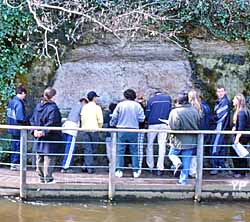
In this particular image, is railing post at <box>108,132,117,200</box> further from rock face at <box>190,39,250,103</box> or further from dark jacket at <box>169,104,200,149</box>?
rock face at <box>190,39,250,103</box>

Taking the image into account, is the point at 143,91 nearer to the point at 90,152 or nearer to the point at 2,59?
the point at 90,152

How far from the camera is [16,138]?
1159 centimetres

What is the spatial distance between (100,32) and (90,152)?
272 centimetres

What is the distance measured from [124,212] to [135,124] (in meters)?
2.18

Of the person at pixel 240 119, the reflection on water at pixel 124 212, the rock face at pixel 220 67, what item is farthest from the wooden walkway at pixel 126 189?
the rock face at pixel 220 67

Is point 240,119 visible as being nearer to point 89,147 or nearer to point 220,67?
point 220,67

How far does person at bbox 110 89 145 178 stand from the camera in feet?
35.8

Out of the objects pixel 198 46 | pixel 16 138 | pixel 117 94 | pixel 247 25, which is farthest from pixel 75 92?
pixel 247 25

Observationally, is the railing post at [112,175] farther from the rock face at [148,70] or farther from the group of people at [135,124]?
the rock face at [148,70]

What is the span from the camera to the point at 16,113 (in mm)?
11547

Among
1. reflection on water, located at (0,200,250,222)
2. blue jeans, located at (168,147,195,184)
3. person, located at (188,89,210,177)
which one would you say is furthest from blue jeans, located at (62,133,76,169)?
person, located at (188,89,210,177)

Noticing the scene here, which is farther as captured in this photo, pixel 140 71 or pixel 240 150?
pixel 140 71

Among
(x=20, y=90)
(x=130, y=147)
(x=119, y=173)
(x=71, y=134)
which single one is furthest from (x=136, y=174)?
(x=20, y=90)

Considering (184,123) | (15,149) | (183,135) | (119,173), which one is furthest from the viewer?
(15,149)
